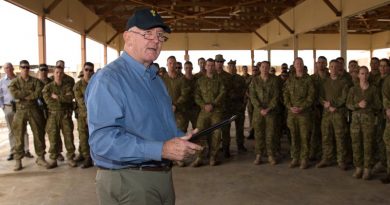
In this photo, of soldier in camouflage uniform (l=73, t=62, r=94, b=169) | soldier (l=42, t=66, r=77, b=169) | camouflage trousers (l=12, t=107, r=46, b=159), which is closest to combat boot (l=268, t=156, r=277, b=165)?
soldier in camouflage uniform (l=73, t=62, r=94, b=169)

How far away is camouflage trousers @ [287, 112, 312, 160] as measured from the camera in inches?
235

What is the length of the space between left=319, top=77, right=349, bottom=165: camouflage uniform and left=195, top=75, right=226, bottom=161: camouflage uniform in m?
1.53

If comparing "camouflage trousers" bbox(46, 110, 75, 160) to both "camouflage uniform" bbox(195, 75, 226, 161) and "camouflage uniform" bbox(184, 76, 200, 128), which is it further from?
"camouflage uniform" bbox(195, 75, 226, 161)

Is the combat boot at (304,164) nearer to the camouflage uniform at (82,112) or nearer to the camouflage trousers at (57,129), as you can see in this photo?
the camouflage uniform at (82,112)

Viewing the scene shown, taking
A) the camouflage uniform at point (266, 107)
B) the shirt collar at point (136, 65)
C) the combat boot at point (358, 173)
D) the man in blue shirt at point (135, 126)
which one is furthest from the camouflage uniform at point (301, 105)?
the shirt collar at point (136, 65)

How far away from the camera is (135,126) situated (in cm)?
170

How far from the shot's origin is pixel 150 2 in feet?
42.4

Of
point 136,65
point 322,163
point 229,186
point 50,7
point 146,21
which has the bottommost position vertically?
point 229,186

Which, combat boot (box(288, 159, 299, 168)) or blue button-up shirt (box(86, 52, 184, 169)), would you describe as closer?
blue button-up shirt (box(86, 52, 184, 169))

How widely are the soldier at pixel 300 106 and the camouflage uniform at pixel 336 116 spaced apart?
216 millimetres

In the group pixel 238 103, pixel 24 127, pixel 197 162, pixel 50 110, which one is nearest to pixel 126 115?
pixel 197 162

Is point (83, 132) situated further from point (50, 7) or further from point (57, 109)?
point (50, 7)

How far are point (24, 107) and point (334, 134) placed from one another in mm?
4755

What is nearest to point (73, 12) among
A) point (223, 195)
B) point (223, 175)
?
point (223, 175)
